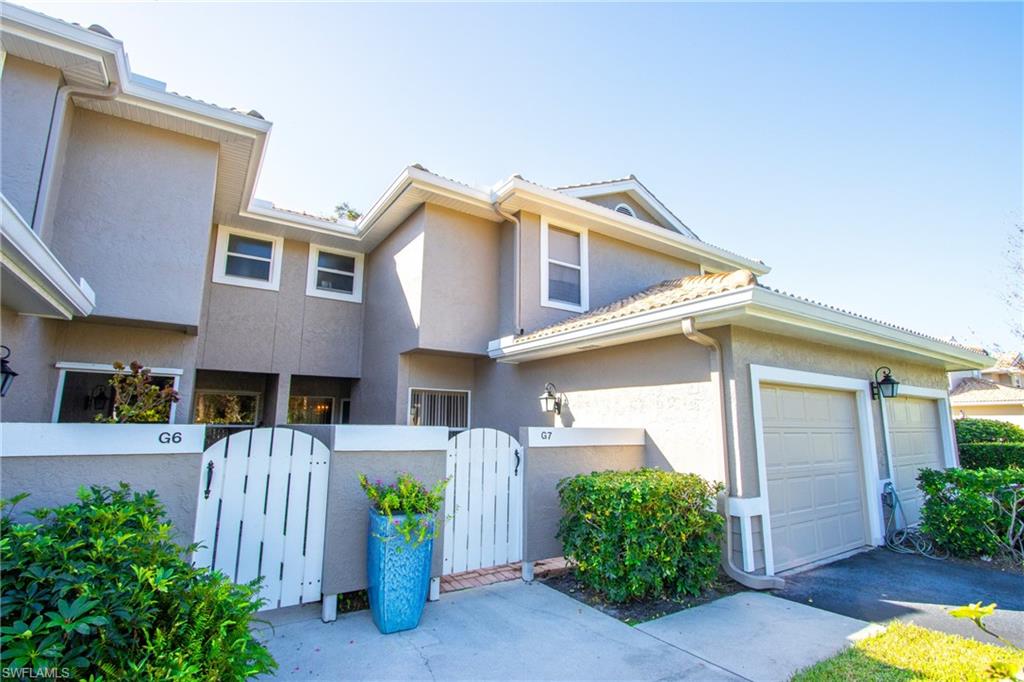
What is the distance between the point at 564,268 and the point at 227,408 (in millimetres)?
8694

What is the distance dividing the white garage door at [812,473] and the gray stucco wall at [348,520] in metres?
5.08

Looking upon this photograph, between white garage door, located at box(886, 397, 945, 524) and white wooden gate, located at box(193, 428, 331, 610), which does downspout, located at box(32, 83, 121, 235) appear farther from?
white garage door, located at box(886, 397, 945, 524)

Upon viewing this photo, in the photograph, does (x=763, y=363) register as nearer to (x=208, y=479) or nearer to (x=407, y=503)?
(x=407, y=503)

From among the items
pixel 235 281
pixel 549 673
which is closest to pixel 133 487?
pixel 549 673

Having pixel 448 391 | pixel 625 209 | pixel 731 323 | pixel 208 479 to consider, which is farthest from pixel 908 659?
pixel 625 209

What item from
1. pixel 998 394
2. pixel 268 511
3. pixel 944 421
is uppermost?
pixel 998 394

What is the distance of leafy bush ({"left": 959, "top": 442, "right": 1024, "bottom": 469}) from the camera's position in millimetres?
13266

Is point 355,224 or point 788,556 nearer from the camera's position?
point 788,556

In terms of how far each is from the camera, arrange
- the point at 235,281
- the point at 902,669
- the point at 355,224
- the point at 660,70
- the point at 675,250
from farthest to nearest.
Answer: the point at 675,250 → the point at 355,224 → the point at 235,281 → the point at 660,70 → the point at 902,669

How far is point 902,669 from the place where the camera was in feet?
12.0

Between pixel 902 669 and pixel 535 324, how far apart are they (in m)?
6.90

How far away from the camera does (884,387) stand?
8047mm

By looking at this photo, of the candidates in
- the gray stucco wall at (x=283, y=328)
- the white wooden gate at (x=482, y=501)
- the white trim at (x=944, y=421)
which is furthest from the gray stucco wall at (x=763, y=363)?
the gray stucco wall at (x=283, y=328)

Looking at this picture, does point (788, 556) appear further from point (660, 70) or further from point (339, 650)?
point (660, 70)
